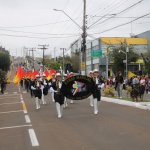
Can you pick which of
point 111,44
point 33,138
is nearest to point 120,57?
point 111,44

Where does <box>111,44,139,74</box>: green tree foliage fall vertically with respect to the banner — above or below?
above

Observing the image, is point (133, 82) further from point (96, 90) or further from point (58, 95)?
Answer: point (58, 95)

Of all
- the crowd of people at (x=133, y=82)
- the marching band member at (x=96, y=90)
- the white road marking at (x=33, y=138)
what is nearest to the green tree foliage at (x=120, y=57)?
the crowd of people at (x=133, y=82)

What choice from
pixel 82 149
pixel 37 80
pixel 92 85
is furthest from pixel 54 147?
pixel 37 80

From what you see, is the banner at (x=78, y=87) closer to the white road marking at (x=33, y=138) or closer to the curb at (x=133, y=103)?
the curb at (x=133, y=103)

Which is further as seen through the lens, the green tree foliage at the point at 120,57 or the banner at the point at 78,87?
the green tree foliage at the point at 120,57

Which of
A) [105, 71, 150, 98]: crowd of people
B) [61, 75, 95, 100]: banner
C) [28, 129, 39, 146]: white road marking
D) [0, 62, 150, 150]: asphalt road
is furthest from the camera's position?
[105, 71, 150, 98]: crowd of people

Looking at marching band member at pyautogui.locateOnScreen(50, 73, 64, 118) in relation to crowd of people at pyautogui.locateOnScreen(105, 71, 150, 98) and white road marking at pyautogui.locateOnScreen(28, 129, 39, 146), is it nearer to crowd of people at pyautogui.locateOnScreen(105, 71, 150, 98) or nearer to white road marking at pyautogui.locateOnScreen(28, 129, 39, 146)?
white road marking at pyautogui.locateOnScreen(28, 129, 39, 146)

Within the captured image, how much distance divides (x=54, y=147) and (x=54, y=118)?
5876 mm

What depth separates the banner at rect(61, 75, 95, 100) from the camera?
49.1ft

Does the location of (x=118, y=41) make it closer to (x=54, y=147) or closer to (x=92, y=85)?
(x=92, y=85)

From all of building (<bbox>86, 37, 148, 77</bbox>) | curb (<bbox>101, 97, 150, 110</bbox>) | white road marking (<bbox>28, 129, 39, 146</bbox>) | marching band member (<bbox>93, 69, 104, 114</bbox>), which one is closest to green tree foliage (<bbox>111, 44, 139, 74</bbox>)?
building (<bbox>86, 37, 148, 77</bbox>)

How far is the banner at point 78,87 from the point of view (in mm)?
14953

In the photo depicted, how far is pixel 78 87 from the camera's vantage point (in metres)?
15.2
